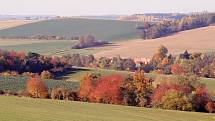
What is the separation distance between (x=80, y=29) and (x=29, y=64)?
70.9 meters

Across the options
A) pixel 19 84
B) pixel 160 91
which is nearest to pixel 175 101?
pixel 160 91

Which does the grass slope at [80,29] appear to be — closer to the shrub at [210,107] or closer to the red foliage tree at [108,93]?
the red foliage tree at [108,93]

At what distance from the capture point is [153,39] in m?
131

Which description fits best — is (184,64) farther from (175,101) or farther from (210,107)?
(175,101)

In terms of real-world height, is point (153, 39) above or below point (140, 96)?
above

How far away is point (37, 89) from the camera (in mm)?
53875

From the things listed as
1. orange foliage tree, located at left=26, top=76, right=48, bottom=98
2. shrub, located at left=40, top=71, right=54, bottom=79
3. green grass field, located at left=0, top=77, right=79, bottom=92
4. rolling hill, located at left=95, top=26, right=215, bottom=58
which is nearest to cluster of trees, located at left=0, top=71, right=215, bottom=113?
orange foliage tree, located at left=26, top=76, right=48, bottom=98

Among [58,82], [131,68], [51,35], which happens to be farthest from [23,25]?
[58,82]

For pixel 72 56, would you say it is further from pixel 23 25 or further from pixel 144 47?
pixel 23 25

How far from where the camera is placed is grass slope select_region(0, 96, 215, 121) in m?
28.9

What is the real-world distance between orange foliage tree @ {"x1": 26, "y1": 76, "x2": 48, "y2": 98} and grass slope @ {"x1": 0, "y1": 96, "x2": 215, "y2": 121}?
45.6 feet

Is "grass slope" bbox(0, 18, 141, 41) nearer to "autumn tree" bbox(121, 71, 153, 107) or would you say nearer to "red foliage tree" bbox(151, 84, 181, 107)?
"autumn tree" bbox(121, 71, 153, 107)

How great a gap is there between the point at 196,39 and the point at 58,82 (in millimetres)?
69624

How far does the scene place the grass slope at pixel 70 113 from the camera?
28.9 meters
